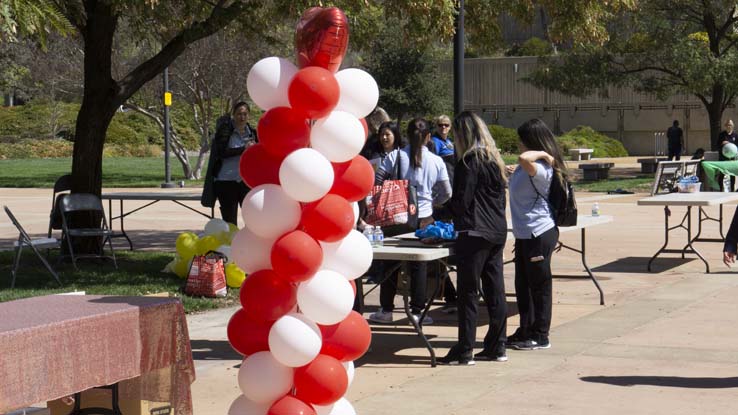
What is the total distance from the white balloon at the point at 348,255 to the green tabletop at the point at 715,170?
40.0 feet

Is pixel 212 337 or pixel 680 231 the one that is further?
pixel 680 231

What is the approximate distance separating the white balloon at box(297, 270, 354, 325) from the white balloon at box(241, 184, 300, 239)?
11.4 inches

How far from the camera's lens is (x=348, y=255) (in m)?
5.79

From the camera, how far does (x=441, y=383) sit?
797 centimetres

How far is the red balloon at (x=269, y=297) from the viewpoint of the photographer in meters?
5.57

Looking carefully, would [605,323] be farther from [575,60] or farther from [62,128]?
[62,128]

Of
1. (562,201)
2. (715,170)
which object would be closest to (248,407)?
(562,201)

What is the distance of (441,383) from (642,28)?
30.1m

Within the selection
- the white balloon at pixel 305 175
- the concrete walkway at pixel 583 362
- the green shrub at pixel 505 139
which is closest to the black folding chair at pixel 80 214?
the concrete walkway at pixel 583 362

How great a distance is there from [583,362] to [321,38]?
3.96 meters

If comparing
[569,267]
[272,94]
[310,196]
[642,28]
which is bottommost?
[569,267]

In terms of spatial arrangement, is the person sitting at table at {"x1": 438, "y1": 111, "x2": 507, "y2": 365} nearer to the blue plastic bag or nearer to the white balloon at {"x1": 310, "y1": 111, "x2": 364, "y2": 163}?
the blue plastic bag

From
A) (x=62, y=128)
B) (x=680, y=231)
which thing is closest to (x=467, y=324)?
(x=680, y=231)

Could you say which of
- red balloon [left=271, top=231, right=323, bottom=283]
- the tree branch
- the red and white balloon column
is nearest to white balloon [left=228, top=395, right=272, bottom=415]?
the red and white balloon column
